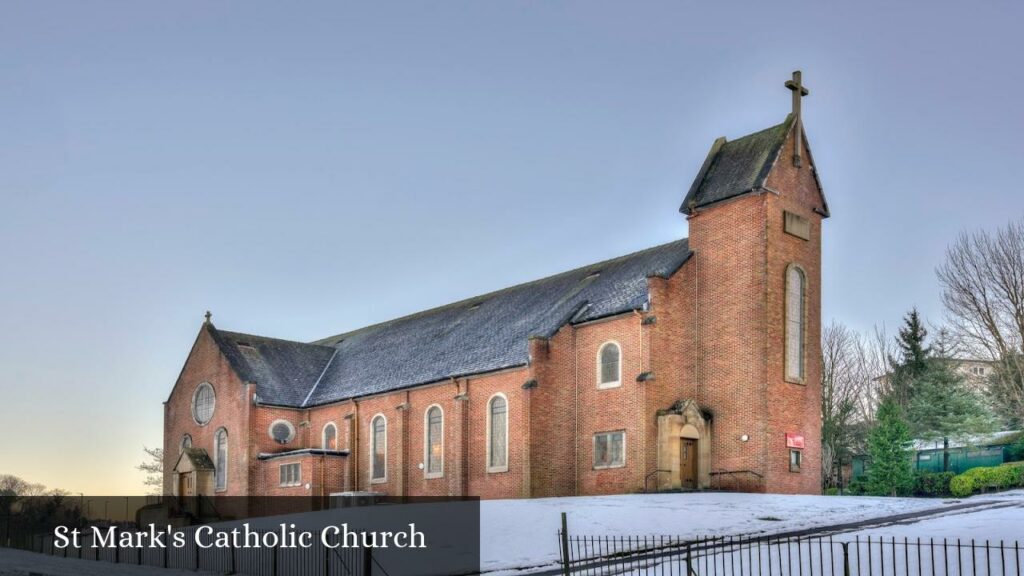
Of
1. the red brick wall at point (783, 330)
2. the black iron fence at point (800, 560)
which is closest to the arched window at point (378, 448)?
the red brick wall at point (783, 330)

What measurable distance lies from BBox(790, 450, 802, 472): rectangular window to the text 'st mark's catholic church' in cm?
6

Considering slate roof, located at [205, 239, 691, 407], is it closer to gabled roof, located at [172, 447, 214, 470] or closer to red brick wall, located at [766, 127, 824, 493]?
red brick wall, located at [766, 127, 824, 493]

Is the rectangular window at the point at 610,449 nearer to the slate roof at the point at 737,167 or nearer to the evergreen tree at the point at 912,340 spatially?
the slate roof at the point at 737,167

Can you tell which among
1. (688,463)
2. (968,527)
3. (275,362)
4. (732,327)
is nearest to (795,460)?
(688,463)

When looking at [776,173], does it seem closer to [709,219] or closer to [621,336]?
[709,219]

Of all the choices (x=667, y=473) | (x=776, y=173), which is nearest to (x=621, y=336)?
(x=667, y=473)

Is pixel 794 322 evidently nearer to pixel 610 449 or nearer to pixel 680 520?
pixel 610 449

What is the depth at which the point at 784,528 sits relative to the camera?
27156mm

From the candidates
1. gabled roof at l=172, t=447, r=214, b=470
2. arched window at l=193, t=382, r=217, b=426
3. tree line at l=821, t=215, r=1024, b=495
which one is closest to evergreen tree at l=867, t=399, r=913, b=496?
tree line at l=821, t=215, r=1024, b=495

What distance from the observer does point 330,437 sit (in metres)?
52.3

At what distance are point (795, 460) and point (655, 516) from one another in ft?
36.6

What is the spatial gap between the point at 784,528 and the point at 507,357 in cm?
1800

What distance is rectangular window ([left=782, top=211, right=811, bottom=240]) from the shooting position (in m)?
39.9

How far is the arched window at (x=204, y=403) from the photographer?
180 ft
